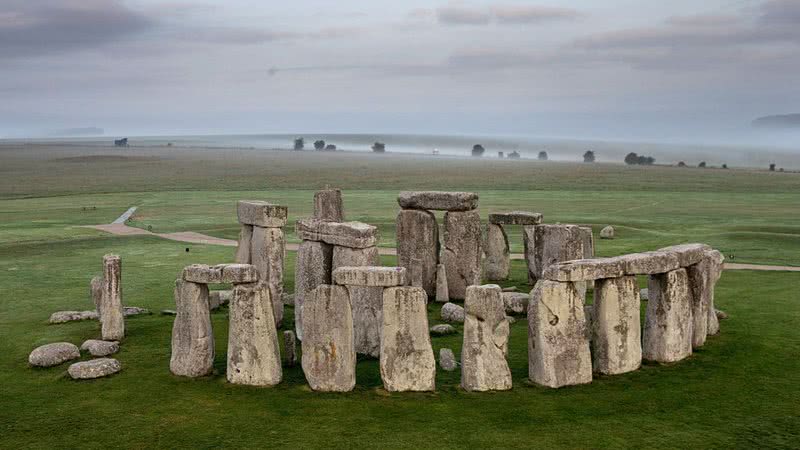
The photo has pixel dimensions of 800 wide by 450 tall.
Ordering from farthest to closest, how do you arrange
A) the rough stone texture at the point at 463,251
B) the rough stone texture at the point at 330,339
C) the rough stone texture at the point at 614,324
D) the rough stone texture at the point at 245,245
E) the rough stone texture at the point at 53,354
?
the rough stone texture at the point at 463,251, the rough stone texture at the point at 245,245, the rough stone texture at the point at 53,354, the rough stone texture at the point at 614,324, the rough stone texture at the point at 330,339

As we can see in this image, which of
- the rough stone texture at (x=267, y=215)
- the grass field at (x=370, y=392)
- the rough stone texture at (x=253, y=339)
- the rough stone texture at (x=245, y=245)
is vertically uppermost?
the rough stone texture at (x=267, y=215)

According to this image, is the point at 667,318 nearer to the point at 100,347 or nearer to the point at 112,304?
the point at 100,347

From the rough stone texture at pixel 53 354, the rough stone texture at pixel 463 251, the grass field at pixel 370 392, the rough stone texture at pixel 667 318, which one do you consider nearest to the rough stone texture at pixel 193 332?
the grass field at pixel 370 392

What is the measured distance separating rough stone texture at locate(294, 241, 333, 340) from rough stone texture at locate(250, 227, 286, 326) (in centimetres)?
138

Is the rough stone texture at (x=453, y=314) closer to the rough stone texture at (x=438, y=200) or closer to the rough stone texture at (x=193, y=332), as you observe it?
the rough stone texture at (x=438, y=200)

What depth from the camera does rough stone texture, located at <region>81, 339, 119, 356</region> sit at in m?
18.1

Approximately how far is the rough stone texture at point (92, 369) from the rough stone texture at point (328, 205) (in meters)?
8.04

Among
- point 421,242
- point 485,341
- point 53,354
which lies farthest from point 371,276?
point 421,242

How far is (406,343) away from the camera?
15312 millimetres

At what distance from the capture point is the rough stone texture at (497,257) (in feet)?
90.6

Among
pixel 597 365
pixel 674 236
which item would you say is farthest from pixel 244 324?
pixel 674 236

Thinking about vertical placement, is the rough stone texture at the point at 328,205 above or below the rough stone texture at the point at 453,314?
above

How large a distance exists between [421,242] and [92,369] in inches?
404

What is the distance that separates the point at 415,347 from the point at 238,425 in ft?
10.9
